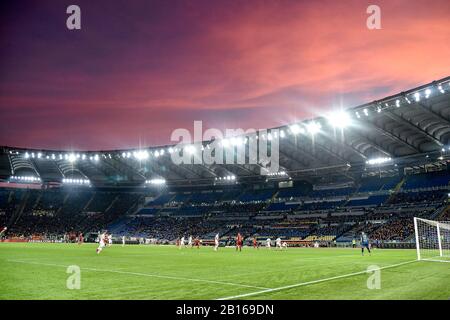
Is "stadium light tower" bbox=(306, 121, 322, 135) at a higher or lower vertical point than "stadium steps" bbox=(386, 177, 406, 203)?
higher

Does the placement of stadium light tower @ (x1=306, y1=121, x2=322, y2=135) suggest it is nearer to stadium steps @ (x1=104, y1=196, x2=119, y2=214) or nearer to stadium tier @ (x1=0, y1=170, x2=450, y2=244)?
stadium tier @ (x1=0, y1=170, x2=450, y2=244)

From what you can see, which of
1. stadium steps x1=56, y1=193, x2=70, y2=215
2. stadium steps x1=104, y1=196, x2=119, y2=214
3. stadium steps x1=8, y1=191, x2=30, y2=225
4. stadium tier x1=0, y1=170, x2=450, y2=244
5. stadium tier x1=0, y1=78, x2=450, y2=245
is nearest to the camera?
stadium tier x1=0, y1=78, x2=450, y2=245

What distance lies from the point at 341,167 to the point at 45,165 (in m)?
63.3

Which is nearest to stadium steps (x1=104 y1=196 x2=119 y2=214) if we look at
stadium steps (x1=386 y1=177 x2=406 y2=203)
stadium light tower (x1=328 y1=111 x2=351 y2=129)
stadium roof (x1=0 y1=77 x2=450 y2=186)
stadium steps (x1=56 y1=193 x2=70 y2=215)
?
stadium roof (x1=0 y1=77 x2=450 y2=186)

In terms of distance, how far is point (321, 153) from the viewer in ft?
199

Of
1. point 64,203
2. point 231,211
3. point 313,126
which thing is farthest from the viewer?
point 64,203

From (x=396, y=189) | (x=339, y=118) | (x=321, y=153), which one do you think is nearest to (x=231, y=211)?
(x=321, y=153)

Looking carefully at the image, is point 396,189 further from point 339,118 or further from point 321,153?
point 339,118

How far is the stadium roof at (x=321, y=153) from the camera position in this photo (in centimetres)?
4203

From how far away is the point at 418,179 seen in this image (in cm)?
6238

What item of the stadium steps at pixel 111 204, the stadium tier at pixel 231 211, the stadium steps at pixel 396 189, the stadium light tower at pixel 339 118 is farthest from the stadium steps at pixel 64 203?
the stadium steps at pixel 396 189

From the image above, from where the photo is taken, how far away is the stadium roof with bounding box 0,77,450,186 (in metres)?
42.0

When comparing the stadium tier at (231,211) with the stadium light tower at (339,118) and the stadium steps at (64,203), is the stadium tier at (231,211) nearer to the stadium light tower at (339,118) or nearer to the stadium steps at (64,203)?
the stadium steps at (64,203)
